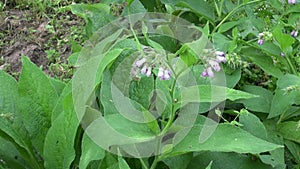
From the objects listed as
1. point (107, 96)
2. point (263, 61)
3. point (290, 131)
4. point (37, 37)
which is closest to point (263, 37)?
point (263, 61)

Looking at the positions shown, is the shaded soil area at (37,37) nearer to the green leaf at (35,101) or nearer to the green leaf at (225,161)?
the green leaf at (35,101)

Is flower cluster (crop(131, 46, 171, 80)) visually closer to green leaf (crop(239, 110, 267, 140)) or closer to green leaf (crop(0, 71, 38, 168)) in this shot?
green leaf (crop(239, 110, 267, 140))

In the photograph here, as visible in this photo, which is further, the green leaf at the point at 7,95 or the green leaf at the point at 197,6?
the green leaf at the point at 197,6

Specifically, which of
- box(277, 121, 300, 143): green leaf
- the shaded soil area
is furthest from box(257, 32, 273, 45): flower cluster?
the shaded soil area

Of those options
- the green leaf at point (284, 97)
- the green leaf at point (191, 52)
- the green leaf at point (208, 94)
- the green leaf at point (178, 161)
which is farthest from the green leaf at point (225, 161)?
the green leaf at point (191, 52)

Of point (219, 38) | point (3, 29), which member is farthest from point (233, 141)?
point (3, 29)

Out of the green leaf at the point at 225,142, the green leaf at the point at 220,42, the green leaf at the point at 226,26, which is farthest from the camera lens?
the green leaf at the point at 226,26

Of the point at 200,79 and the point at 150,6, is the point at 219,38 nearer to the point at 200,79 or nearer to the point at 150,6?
the point at 200,79
